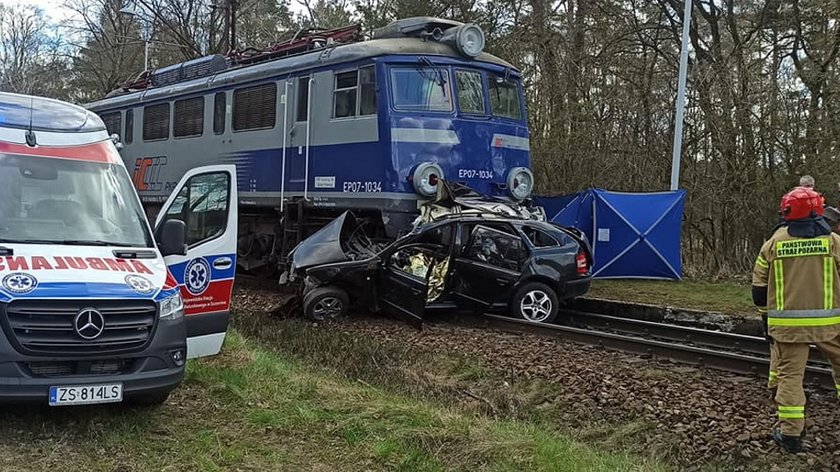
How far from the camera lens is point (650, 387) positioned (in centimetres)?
679

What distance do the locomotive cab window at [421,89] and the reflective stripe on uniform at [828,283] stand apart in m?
6.86

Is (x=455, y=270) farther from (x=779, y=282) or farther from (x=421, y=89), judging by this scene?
(x=779, y=282)

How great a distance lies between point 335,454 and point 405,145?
6.79 m

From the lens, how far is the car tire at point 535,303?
10.1 m

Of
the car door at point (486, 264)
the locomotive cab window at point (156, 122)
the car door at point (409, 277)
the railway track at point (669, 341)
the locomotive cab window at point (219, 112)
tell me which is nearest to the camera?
the railway track at point (669, 341)

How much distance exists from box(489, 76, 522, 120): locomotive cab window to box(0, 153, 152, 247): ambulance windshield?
7.01 metres

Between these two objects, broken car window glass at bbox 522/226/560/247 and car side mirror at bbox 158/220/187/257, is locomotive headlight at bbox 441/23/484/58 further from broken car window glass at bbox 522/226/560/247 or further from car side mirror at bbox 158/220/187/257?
car side mirror at bbox 158/220/187/257

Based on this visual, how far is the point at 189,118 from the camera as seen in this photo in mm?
15609

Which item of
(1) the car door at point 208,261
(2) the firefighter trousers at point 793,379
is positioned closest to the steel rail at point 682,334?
(2) the firefighter trousers at point 793,379

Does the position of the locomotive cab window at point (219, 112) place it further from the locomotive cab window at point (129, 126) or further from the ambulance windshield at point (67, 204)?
the ambulance windshield at point (67, 204)

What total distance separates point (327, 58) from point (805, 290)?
330 inches

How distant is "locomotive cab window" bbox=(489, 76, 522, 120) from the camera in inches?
479

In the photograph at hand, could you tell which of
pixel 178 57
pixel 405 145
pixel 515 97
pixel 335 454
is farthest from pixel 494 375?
pixel 178 57

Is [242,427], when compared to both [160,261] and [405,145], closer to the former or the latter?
[160,261]
